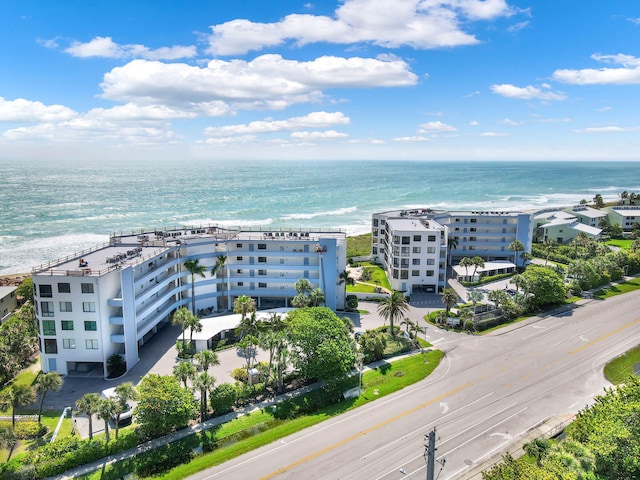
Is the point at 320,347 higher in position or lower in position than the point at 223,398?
higher

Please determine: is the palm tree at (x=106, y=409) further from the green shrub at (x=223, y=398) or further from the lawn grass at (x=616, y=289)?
the lawn grass at (x=616, y=289)

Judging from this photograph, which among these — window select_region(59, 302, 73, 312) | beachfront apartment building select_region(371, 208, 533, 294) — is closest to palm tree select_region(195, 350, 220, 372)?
window select_region(59, 302, 73, 312)

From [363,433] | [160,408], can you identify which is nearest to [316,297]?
[363,433]

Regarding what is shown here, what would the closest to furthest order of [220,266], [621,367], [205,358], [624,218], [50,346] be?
[205,358]
[50,346]
[621,367]
[220,266]
[624,218]

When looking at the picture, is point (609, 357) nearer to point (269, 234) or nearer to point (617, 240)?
point (269, 234)

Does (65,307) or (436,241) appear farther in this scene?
(436,241)

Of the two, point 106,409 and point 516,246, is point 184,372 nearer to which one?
point 106,409
